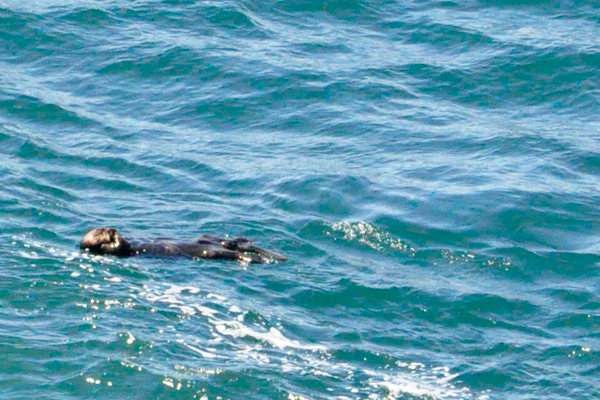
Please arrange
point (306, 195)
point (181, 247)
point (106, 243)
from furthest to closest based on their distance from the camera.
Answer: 1. point (306, 195)
2. point (181, 247)
3. point (106, 243)

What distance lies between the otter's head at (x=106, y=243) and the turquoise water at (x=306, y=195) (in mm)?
235

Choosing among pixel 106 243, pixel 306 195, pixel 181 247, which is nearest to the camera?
pixel 106 243

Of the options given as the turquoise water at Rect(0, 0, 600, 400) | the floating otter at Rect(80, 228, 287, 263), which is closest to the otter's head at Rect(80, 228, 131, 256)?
the floating otter at Rect(80, 228, 287, 263)

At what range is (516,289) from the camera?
1164 centimetres

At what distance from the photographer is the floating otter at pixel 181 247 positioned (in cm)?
1123

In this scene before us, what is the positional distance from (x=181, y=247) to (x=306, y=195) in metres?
3.02

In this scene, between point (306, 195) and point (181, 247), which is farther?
point (306, 195)

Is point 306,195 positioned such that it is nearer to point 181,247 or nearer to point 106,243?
point 181,247

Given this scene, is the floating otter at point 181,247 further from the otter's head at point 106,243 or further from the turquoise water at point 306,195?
the turquoise water at point 306,195

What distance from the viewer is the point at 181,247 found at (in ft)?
37.7

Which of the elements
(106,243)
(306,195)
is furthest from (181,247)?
(306,195)

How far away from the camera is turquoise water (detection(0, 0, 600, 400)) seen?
9.54 metres

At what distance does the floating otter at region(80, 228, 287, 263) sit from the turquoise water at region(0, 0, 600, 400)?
0.19 metres

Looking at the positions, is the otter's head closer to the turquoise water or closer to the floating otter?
the floating otter
